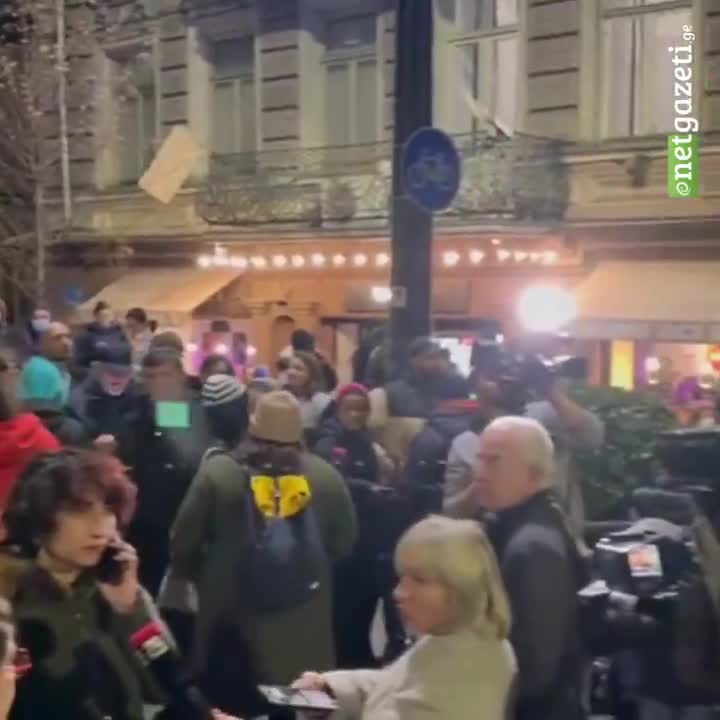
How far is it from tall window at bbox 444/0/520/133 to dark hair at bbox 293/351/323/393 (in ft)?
31.1

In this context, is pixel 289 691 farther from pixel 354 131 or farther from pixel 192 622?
pixel 354 131

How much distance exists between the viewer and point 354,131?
2069 cm

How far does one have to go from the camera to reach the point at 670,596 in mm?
4672

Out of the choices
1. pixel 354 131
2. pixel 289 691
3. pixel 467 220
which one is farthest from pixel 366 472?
pixel 354 131

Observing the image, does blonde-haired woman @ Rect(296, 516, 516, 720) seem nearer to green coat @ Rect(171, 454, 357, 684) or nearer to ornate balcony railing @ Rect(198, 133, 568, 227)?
green coat @ Rect(171, 454, 357, 684)

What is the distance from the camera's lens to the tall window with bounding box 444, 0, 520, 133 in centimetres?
1867

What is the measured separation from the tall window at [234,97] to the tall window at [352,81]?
1.46 metres

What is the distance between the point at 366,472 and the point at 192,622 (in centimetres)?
197

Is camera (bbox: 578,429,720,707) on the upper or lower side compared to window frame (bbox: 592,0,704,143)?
lower

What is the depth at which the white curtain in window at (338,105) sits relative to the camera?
2084 cm

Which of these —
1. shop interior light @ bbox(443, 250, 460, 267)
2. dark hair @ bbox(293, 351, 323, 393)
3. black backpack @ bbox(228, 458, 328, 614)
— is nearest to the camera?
black backpack @ bbox(228, 458, 328, 614)

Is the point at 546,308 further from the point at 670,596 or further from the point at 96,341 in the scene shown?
the point at 670,596

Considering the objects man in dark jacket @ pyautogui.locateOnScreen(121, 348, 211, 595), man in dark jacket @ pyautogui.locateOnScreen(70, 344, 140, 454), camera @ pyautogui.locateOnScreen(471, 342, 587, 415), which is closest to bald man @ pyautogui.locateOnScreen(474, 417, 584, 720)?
camera @ pyautogui.locateOnScreen(471, 342, 587, 415)

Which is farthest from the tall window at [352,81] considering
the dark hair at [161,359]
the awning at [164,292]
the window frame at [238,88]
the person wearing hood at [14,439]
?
the person wearing hood at [14,439]
